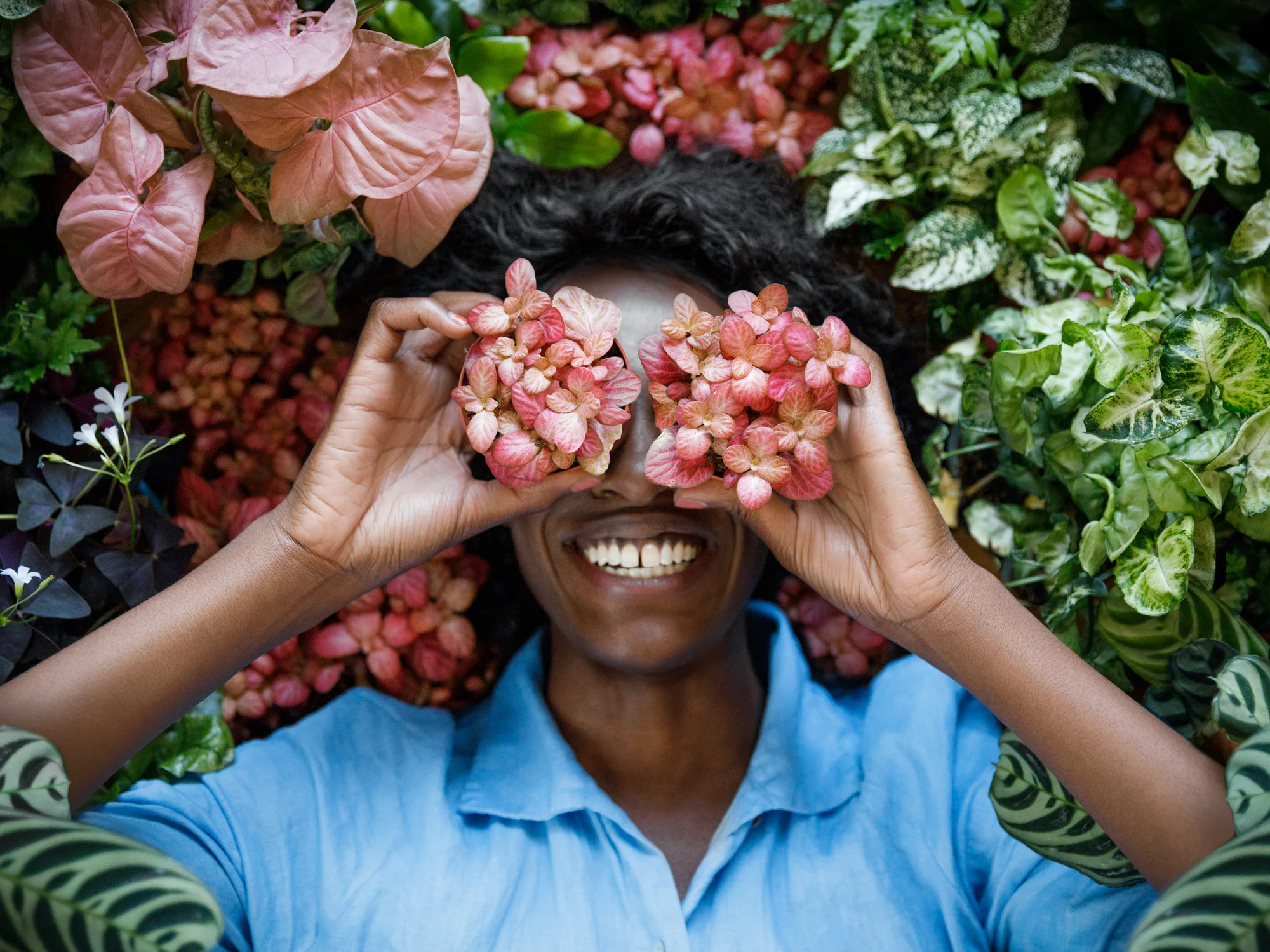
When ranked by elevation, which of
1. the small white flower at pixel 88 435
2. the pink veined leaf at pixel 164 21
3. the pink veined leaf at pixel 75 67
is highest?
the pink veined leaf at pixel 164 21

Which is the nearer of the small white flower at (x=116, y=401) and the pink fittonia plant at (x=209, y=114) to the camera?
the pink fittonia plant at (x=209, y=114)

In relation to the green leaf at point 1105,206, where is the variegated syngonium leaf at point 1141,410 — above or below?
below

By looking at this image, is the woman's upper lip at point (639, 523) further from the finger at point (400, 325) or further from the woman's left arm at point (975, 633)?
the finger at point (400, 325)

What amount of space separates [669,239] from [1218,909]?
39.6 inches

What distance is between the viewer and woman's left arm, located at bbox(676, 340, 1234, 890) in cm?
99

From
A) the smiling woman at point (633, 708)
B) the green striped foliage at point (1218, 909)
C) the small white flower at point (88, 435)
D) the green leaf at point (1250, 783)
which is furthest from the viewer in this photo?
the small white flower at point (88, 435)

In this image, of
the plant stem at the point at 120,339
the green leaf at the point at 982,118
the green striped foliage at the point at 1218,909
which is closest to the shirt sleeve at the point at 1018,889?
the green striped foliage at the point at 1218,909

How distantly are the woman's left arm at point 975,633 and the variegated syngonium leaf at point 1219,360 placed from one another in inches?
12.7

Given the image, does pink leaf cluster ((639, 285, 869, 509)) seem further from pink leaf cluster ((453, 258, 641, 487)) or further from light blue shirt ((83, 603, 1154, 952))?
light blue shirt ((83, 603, 1154, 952))

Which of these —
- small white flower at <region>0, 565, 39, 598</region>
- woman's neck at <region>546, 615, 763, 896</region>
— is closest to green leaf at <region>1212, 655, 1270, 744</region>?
woman's neck at <region>546, 615, 763, 896</region>

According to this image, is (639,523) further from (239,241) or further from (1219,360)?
(1219,360)

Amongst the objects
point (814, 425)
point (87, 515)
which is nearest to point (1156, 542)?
point (814, 425)

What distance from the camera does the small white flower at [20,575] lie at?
1178 mm

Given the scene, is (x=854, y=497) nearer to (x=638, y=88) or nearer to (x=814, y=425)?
(x=814, y=425)
